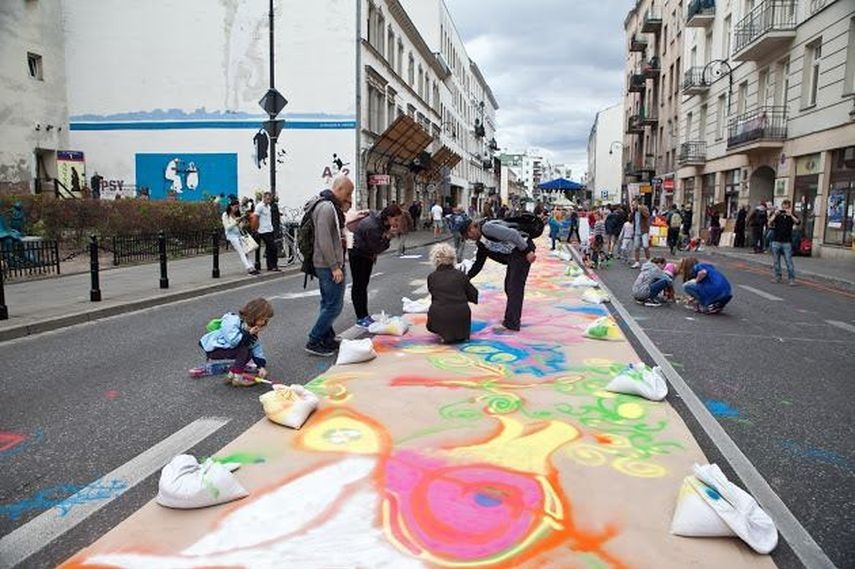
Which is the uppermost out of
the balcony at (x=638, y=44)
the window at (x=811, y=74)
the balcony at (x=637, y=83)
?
the balcony at (x=638, y=44)

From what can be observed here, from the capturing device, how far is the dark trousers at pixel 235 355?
5.66 meters

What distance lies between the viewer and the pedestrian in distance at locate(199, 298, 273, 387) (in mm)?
5543

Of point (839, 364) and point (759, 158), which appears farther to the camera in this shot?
point (759, 158)

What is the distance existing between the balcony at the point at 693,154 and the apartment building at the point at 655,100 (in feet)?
17.5

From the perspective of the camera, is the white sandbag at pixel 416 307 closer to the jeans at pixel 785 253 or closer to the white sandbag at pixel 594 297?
the white sandbag at pixel 594 297

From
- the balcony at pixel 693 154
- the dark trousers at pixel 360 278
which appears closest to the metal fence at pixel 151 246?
the dark trousers at pixel 360 278

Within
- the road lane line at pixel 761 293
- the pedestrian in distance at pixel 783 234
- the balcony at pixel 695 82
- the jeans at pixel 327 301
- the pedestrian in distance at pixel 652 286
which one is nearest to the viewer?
the jeans at pixel 327 301

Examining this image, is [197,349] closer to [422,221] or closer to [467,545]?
[467,545]

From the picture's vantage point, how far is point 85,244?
1698cm

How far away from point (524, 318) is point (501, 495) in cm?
556

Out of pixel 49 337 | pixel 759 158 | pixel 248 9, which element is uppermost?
pixel 248 9

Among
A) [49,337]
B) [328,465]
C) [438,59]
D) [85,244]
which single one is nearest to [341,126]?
[85,244]

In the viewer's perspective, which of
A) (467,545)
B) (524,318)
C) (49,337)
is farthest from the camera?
(524,318)

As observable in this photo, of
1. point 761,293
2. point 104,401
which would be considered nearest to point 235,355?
point 104,401
